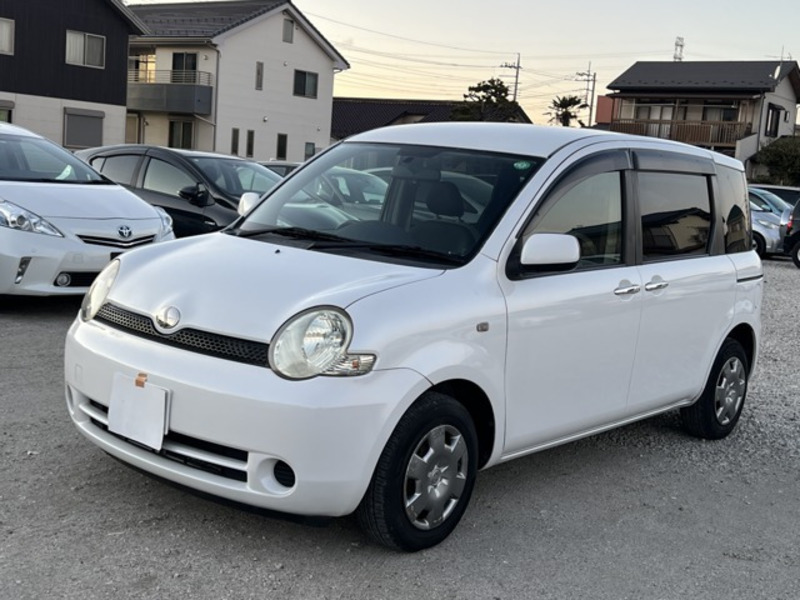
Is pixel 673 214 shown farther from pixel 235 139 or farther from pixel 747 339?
pixel 235 139

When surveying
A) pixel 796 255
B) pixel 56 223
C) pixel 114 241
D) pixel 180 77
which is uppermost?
pixel 180 77

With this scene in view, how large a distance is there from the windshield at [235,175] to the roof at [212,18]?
28600mm

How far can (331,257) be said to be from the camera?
3822 millimetres

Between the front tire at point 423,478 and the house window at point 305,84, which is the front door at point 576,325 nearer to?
A: the front tire at point 423,478

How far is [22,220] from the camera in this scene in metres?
6.96

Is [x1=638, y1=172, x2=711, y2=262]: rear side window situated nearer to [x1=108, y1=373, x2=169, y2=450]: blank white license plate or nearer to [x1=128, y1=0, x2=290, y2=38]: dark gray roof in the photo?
[x1=108, y1=373, x2=169, y2=450]: blank white license plate

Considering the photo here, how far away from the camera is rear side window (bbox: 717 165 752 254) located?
5.50m

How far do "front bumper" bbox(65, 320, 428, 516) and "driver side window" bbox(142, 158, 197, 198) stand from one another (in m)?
7.07

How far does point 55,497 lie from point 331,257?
1505 millimetres

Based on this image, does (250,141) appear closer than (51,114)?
No

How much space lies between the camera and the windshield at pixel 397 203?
3965 millimetres

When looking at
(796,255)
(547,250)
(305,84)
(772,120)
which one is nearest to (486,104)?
(305,84)

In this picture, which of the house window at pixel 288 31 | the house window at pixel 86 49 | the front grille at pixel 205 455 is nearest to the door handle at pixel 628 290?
the front grille at pixel 205 455

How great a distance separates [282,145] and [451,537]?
40.4 m
